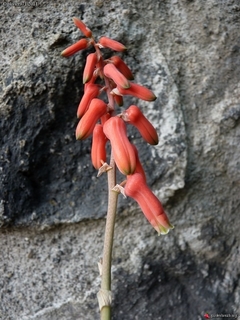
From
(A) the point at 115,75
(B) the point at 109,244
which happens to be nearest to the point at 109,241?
(B) the point at 109,244

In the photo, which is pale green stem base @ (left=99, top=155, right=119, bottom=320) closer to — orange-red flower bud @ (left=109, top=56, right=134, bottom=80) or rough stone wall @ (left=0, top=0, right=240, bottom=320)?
orange-red flower bud @ (left=109, top=56, right=134, bottom=80)

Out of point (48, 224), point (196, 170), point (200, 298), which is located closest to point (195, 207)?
point (196, 170)

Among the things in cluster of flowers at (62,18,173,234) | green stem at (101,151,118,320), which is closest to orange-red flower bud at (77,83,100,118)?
cluster of flowers at (62,18,173,234)

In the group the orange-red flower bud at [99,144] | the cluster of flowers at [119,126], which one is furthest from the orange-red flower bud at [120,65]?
the orange-red flower bud at [99,144]

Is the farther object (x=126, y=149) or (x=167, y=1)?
(x=167, y=1)

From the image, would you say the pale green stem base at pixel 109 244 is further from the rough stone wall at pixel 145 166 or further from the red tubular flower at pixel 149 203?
the rough stone wall at pixel 145 166

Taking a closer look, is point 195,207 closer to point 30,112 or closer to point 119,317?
point 119,317

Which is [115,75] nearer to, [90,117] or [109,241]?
[90,117]
